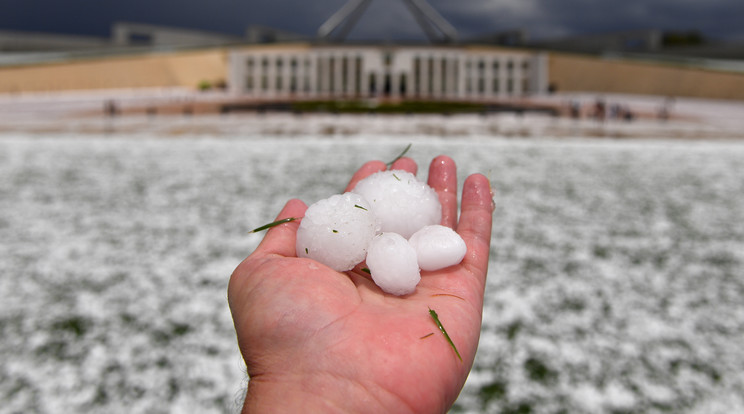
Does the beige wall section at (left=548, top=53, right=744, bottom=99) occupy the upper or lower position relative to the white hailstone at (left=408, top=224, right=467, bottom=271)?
upper

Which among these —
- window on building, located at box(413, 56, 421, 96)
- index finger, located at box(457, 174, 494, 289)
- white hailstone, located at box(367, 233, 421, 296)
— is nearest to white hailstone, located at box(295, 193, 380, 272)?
white hailstone, located at box(367, 233, 421, 296)

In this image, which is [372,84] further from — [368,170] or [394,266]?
[394,266]

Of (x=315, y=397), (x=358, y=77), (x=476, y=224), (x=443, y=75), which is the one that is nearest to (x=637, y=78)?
(x=443, y=75)

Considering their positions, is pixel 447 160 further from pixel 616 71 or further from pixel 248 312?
pixel 616 71

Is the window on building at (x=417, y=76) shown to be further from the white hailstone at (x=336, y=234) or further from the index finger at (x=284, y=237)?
the white hailstone at (x=336, y=234)

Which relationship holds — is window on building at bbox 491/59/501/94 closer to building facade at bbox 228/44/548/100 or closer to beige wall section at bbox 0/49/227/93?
building facade at bbox 228/44/548/100

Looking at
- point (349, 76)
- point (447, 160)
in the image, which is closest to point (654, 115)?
point (447, 160)
